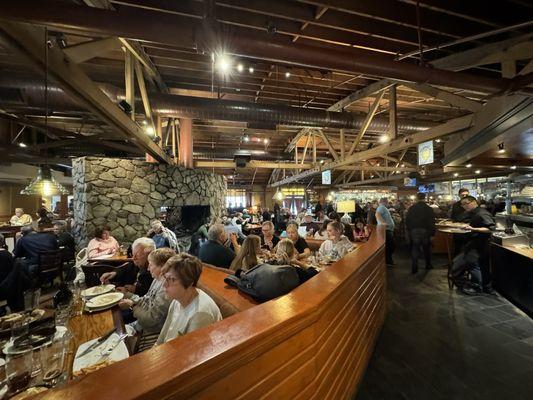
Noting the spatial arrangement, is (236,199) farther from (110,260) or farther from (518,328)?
(518,328)

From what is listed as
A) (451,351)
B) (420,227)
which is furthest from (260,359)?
(420,227)

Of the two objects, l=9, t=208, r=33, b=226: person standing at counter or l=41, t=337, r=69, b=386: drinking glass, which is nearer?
l=41, t=337, r=69, b=386: drinking glass

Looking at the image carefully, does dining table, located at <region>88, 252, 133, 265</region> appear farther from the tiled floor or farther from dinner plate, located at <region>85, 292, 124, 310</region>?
the tiled floor

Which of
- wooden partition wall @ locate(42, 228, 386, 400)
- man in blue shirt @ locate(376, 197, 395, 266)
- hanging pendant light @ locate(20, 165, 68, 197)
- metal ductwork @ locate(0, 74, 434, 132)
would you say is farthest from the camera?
man in blue shirt @ locate(376, 197, 395, 266)

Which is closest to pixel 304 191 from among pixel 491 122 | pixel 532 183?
pixel 532 183

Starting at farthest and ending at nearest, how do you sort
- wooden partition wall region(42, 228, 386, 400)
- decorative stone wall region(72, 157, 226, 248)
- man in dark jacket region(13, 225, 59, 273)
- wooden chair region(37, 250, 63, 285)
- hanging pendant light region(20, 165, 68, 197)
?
decorative stone wall region(72, 157, 226, 248) → hanging pendant light region(20, 165, 68, 197) → man in dark jacket region(13, 225, 59, 273) → wooden chair region(37, 250, 63, 285) → wooden partition wall region(42, 228, 386, 400)

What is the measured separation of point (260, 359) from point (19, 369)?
3.82 ft

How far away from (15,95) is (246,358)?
4.66 metres

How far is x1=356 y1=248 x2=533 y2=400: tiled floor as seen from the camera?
7.36ft

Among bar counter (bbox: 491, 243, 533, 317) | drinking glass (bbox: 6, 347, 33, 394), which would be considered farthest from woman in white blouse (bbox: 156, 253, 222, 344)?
bar counter (bbox: 491, 243, 533, 317)

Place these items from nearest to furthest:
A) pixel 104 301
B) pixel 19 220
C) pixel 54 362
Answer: pixel 54 362 → pixel 104 301 → pixel 19 220

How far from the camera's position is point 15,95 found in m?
3.32

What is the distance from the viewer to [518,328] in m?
3.20

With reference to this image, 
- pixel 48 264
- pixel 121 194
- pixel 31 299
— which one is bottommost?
pixel 48 264
